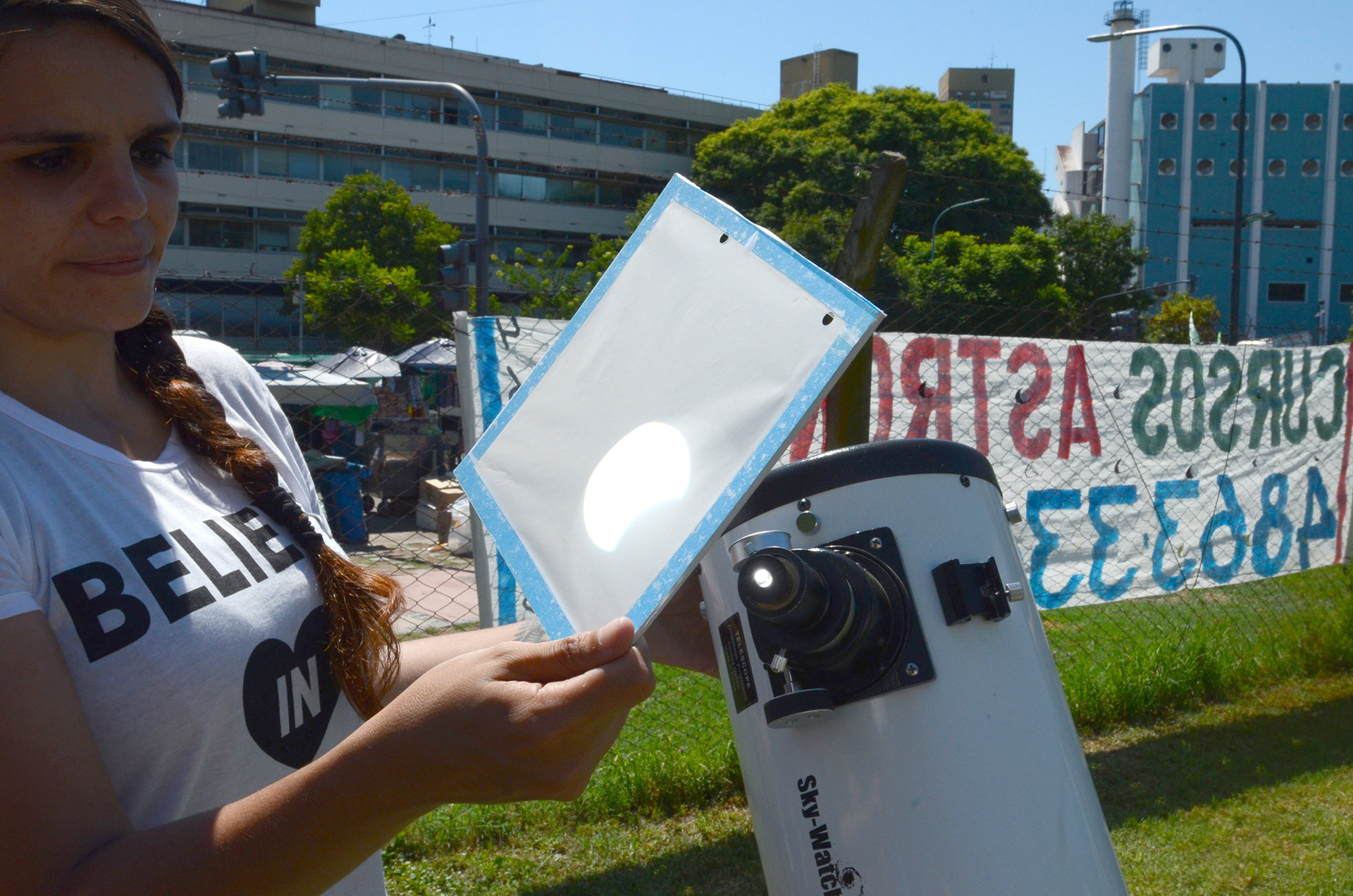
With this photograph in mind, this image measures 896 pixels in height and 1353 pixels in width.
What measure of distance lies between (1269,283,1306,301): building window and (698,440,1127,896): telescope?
197 feet

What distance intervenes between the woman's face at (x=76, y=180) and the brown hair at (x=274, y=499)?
0.11 m

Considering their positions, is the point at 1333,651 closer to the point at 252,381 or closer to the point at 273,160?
the point at 252,381

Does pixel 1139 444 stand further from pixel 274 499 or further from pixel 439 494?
A: pixel 439 494

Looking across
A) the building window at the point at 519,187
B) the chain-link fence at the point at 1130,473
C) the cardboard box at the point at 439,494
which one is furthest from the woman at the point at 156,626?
the building window at the point at 519,187

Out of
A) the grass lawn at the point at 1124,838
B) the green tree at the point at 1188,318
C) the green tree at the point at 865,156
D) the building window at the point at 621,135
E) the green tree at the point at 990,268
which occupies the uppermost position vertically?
the building window at the point at 621,135

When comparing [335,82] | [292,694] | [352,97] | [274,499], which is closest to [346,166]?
[352,97]

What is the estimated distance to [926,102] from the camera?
37.7 m

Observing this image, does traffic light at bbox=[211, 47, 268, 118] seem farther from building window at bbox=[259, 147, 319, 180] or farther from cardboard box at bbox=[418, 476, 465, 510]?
building window at bbox=[259, 147, 319, 180]

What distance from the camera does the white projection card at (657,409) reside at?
97 cm

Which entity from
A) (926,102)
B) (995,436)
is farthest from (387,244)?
(995,436)

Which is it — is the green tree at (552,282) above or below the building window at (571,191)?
below

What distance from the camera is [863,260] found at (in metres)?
3.31

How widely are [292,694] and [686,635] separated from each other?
0.81m

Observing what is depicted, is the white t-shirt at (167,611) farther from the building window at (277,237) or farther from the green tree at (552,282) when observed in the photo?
the building window at (277,237)
